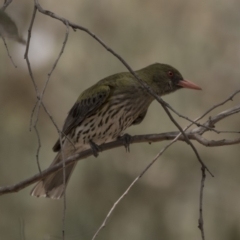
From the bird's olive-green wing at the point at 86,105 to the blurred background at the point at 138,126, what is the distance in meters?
0.79

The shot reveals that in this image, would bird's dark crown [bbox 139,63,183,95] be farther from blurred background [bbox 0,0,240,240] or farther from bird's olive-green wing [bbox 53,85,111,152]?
blurred background [bbox 0,0,240,240]

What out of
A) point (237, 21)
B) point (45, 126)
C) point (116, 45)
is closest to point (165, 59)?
point (116, 45)

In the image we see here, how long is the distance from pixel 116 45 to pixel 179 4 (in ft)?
2.53

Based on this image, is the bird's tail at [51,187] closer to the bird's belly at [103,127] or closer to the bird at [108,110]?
the bird at [108,110]

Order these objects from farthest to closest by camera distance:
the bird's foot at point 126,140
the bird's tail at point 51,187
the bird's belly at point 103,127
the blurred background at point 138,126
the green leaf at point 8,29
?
the blurred background at point 138,126, the bird's tail at point 51,187, the bird's belly at point 103,127, the bird's foot at point 126,140, the green leaf at point 8,29

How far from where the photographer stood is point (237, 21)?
18.2ft

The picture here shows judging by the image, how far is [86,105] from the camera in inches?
150

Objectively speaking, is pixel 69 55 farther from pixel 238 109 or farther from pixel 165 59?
pixel 238 109

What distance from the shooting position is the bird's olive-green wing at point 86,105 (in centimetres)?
374

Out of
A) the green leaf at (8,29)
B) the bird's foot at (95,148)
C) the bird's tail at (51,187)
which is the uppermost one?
the green leaf at (8,29)

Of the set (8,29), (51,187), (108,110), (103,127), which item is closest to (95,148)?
(103,127)

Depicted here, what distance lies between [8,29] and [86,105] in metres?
2.05

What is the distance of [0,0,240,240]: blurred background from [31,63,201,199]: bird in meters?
0.69

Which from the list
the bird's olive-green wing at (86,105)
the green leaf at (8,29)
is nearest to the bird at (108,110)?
the bird's olive-green wing at (86,105)
